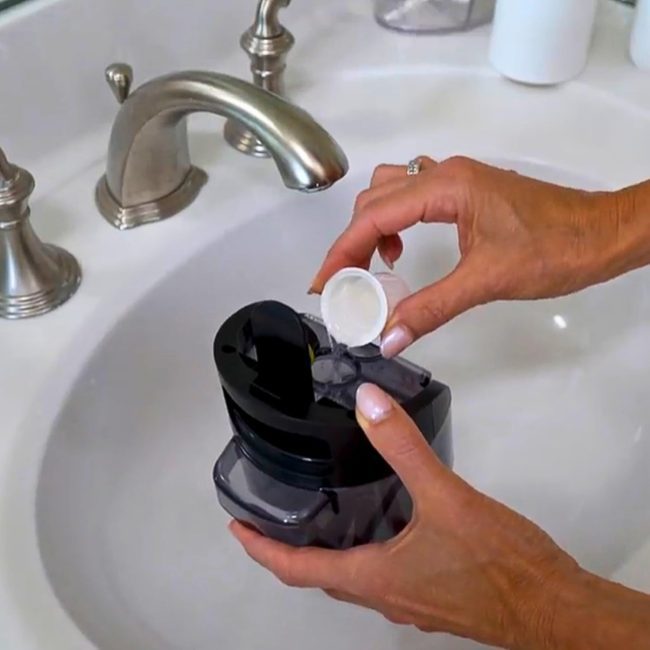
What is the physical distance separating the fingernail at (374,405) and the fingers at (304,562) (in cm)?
8

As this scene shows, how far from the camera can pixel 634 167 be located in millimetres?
689

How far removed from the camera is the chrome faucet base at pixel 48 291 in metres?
0.59

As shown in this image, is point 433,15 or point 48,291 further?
point 433,15

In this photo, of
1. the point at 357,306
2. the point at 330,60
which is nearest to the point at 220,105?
the point at 357,306

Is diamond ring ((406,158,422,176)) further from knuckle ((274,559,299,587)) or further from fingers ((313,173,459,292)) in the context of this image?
knuckle ((274,559,299,587))

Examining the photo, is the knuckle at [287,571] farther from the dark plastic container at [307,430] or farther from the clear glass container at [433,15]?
the clear glass container at [433,15]

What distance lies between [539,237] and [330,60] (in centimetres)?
31

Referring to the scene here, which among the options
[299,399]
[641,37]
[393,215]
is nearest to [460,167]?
[393,215]

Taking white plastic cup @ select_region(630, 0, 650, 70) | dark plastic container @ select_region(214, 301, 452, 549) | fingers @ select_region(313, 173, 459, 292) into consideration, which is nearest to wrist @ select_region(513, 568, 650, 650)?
dark plastic container @ select_region(214, 301, 452, 549)

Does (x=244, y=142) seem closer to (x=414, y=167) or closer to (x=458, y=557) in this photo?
(x=414, y=167)

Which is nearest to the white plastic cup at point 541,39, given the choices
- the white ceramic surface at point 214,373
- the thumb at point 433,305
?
the white ceramic surface at point 214,373

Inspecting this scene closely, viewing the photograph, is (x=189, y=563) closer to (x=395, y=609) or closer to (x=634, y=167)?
(x=395, y=609)

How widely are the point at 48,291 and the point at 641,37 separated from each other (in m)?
0.46

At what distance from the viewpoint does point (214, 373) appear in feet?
2.23
